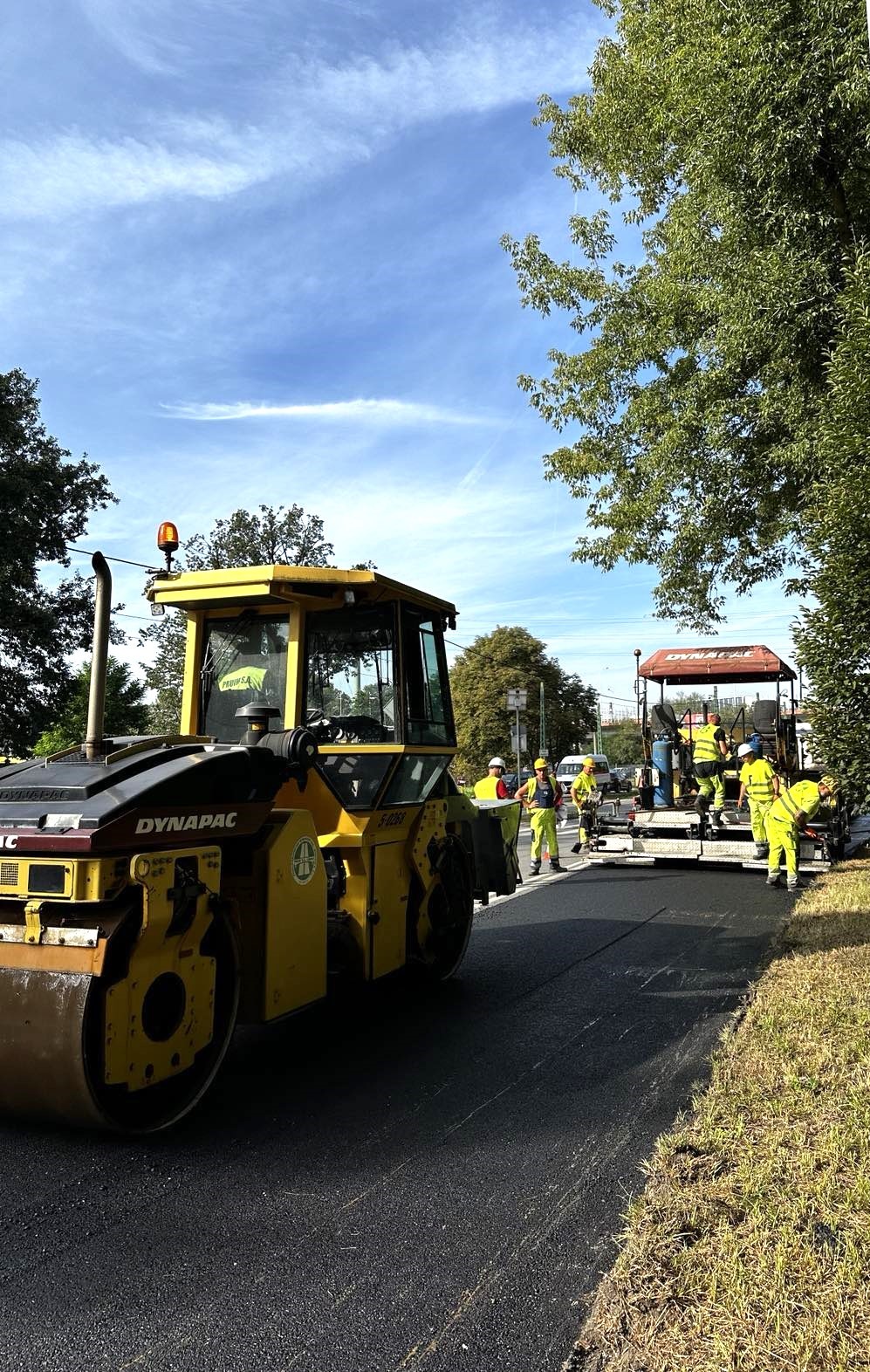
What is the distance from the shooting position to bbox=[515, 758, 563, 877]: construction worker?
12211 mm

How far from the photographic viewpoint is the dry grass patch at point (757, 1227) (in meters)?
2.24

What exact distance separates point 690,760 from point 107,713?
77.1 ft

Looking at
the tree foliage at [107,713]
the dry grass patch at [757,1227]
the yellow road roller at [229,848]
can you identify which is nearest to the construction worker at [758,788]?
the yellow road roller at [229,848]

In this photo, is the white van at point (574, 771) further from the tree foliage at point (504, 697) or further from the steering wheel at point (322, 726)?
the steering wheel at point (322, 726)

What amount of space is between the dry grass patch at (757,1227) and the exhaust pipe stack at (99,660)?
8.75ft

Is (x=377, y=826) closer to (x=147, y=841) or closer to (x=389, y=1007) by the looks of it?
(x=389, y=1007)

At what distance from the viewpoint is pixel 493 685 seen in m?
49.1

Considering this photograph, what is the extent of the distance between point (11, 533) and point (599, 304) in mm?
14911

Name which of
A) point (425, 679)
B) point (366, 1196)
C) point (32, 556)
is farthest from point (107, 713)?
point (366, 1196)

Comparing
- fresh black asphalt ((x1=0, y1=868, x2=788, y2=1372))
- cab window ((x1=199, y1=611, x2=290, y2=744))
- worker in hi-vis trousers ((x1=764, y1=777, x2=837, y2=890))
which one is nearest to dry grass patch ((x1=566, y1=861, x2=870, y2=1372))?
fresh black asphalt ((x1=0, y1=868, x2=788, y2=1372))

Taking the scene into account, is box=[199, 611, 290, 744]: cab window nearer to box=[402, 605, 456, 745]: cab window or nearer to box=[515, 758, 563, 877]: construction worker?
box=[402, 605, 456, 745]: cab window

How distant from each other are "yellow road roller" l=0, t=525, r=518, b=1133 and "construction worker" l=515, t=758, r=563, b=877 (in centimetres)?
576

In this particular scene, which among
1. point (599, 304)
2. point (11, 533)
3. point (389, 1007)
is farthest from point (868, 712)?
point (11, 533)

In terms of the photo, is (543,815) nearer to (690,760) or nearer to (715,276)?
(690,760)
